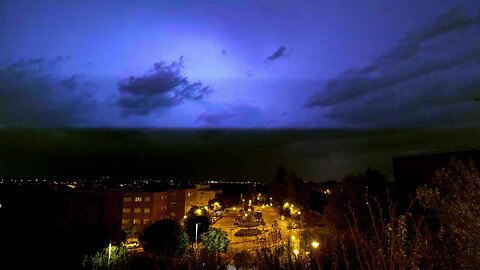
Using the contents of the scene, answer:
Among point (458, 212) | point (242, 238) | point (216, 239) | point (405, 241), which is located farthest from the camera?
point (242, 238)

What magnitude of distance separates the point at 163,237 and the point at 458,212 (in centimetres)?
2131

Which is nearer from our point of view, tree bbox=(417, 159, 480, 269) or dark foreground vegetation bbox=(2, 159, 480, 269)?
dark foreground vegetation bbox=(2, 159, 480, 269)

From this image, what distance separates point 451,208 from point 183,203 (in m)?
59.6

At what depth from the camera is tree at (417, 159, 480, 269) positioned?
5.35 m

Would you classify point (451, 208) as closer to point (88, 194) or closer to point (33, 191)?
point (33, 191)

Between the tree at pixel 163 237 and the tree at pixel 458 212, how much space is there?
19.6m

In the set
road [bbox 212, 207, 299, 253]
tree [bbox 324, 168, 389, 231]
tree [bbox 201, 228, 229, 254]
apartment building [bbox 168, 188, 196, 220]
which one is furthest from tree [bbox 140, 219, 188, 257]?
apartment building [bbox 168, 188, 196, 220]

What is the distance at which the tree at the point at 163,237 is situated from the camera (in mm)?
24344

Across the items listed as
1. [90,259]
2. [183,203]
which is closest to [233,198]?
[183,203]

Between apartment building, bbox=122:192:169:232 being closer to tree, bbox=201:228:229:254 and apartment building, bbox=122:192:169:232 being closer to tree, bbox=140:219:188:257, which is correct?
tree, bbox=140:219:188:257

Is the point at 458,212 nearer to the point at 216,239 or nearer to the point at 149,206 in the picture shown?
the point at 216,239

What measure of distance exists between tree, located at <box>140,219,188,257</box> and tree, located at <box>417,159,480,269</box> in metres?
19.6

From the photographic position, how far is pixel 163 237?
80.4 feet

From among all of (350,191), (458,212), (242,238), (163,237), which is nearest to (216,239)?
(163,237)
